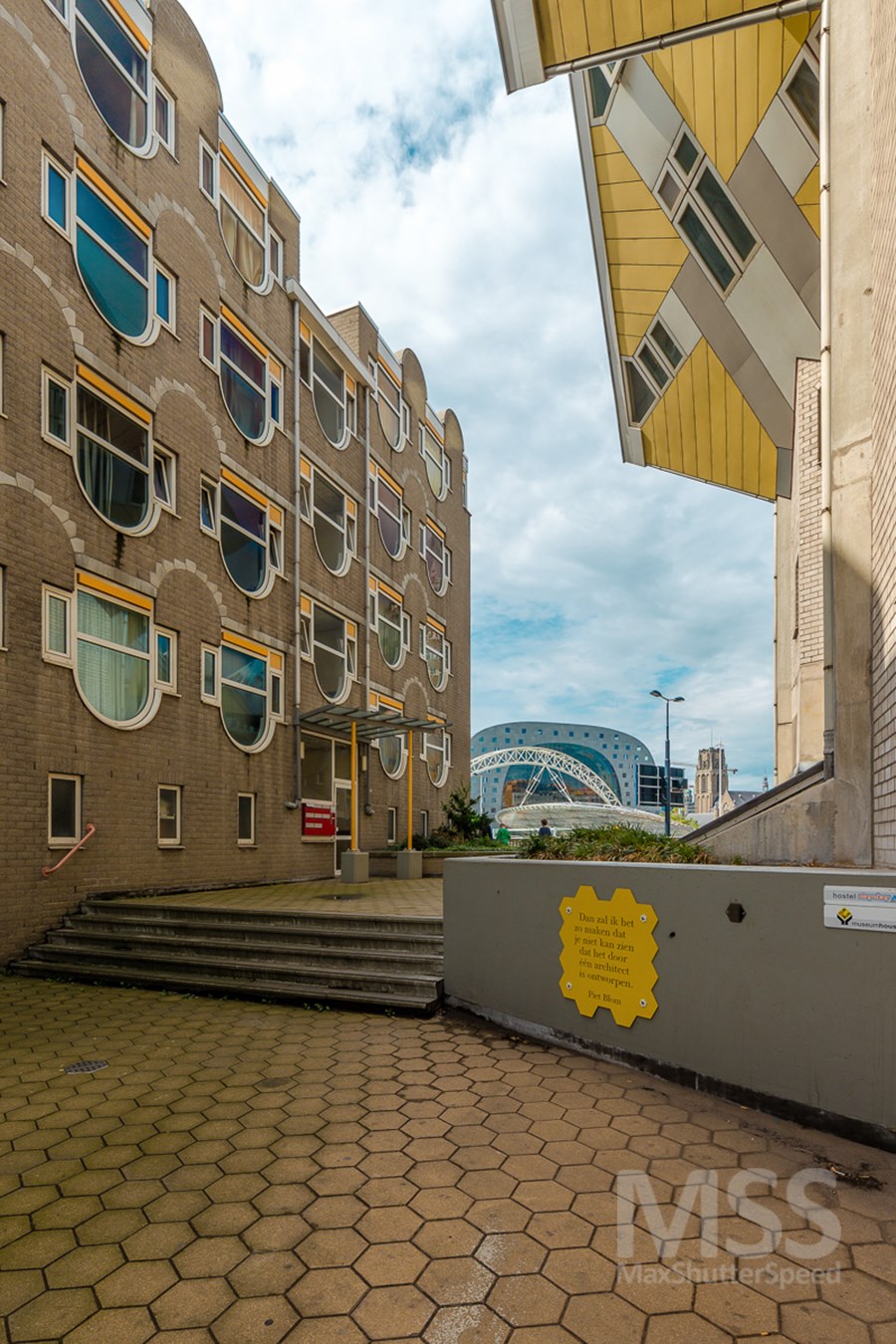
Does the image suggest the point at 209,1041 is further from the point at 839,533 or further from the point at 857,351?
the point at 857,351

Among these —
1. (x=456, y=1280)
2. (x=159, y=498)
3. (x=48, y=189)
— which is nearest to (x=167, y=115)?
(x=48, y=189)

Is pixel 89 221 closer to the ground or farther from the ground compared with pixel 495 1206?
farther from the ground

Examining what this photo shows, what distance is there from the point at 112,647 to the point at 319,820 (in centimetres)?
703

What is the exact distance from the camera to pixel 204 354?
45.7ft

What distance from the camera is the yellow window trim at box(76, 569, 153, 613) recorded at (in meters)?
10.6

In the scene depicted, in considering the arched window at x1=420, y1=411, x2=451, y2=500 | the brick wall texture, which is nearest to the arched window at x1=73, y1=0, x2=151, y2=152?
the brick wall texture

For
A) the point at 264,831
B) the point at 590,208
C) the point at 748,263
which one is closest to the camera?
the point at 748,263

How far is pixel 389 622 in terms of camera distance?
2245cm

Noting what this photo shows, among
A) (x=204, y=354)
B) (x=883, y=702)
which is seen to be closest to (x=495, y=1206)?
(x=883, y=702)

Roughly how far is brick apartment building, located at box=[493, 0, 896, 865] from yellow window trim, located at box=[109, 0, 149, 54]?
7.22 m

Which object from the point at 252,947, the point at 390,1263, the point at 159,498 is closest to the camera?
the point at 390,1263

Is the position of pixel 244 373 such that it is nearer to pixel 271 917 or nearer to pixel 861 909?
pixel 271 917

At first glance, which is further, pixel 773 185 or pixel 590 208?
pixel 590 208

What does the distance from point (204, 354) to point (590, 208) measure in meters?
7.36
